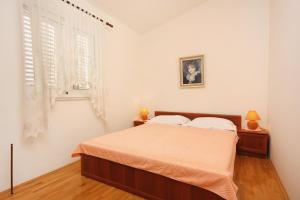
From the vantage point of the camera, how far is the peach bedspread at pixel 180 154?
1.36m

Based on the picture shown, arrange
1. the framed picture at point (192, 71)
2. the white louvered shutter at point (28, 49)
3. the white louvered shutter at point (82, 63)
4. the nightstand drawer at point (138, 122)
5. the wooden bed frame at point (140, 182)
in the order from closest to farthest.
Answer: the wooden bed frame at point (140, 182) → the white louvered shutter at point (28, 49) → the white louvered shutter at point (82, 63) → the framed picture at point (192, 71) → the nightstand drawer at point (138, 122)

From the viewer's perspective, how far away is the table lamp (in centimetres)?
274

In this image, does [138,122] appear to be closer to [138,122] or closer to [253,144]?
[138,122]

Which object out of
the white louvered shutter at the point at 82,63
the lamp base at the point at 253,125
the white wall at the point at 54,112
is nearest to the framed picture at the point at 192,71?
the lamp base at the point at 253,125

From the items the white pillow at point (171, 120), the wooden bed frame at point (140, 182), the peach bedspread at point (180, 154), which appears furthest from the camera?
the white pillow at point (171, 120)

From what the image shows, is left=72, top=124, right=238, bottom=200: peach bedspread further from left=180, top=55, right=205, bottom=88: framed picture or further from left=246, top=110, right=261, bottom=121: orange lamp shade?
left=180, top=55, right=205, bottom=88: framed picture

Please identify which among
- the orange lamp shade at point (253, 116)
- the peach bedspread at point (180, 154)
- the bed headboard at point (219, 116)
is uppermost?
the orange lamp shade at point (253, 116)

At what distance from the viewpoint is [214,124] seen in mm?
2865

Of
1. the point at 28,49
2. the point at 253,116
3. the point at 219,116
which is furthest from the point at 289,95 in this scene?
the point at 28,49

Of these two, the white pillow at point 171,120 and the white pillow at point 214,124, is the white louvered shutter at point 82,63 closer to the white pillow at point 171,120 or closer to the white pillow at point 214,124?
the white pillow at point 171,120

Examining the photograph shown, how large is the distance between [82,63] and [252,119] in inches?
113

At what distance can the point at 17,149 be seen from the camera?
1.94 metres

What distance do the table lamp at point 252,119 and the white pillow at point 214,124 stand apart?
257mm

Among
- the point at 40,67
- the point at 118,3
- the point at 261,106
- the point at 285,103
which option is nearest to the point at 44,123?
the point at 40,67
